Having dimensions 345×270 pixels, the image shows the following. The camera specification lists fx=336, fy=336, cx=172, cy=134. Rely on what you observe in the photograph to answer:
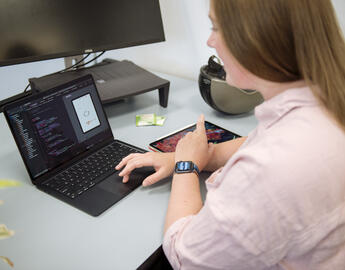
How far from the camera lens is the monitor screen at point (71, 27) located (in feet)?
3.27

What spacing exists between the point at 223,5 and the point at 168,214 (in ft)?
1.37

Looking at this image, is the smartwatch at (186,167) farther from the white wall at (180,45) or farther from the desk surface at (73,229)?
the white wall at (180,45)

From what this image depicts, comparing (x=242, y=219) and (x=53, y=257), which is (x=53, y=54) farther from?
(x=242, y=219)

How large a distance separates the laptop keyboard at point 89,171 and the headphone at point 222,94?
0.36m

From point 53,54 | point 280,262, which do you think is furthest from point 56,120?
point 280,262

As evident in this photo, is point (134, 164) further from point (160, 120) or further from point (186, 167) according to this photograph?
point (160, 120)

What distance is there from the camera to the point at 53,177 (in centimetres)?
85

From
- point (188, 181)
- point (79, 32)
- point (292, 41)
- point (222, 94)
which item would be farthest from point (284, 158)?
point (79, 32)

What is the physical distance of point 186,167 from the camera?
2.65 ft

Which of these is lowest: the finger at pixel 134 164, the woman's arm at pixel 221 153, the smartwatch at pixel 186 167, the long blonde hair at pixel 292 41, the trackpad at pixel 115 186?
the woman's arm at pixel 221 153

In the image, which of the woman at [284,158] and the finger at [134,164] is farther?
the finger at [134,164]

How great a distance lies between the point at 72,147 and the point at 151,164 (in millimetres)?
226

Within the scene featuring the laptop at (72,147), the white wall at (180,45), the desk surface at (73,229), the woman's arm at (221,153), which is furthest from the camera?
the white wall at (180,45)

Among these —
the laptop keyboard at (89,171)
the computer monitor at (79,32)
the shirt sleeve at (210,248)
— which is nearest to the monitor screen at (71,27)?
the computer monitor at (79,32)
